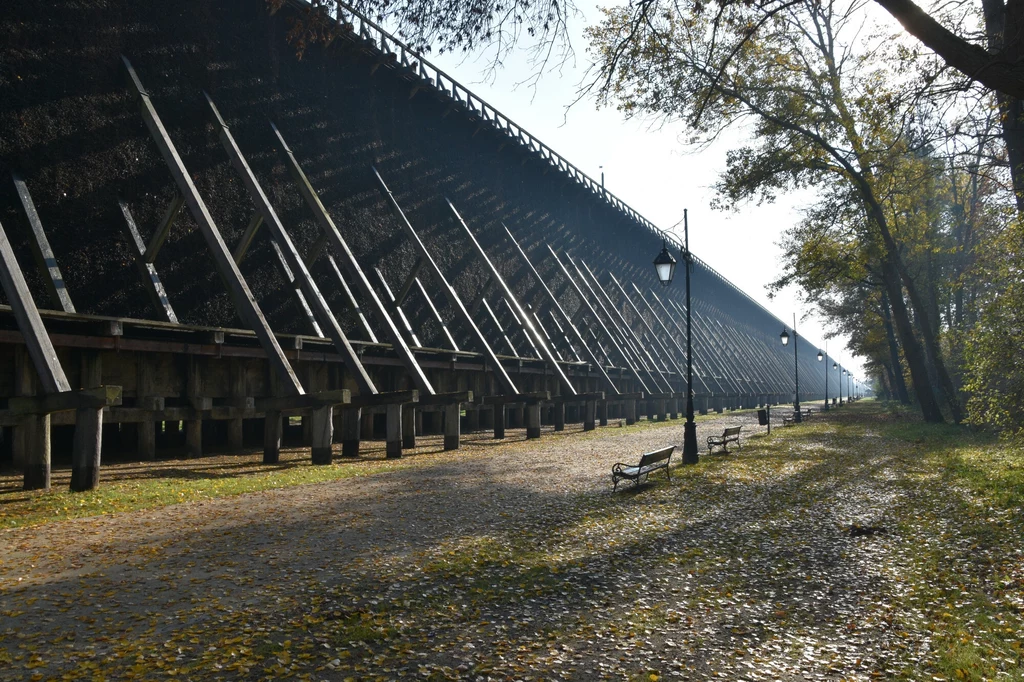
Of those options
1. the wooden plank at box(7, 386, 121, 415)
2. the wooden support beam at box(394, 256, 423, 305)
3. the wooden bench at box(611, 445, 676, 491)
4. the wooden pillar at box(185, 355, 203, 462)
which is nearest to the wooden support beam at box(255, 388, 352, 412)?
the wooden pillar at box(185, 355, 203, 462)

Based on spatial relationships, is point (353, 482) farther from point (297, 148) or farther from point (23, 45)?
point (297, 148)

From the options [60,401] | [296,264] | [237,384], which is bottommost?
[60,401]

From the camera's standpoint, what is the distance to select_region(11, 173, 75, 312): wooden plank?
16.9 metres

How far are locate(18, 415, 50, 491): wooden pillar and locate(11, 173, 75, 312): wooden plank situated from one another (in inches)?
218

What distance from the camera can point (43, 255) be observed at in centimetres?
1688

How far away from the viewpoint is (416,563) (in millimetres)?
8289

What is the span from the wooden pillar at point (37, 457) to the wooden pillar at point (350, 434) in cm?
810

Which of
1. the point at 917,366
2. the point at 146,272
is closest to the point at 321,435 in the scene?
the point at 146,272

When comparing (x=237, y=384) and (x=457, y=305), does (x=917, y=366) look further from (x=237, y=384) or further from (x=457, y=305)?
(x=237, y=384)

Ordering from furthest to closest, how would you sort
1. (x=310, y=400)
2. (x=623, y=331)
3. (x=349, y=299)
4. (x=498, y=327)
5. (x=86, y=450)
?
(x=623, y=331) < (x=498, y=327) < (x=349, y=299) < (x=310, y=400) < (x=86, y=450)

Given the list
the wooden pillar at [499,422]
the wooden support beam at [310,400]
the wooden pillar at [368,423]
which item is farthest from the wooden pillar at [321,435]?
the wooden pillar at [499,422]

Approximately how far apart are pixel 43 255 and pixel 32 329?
17.8ft

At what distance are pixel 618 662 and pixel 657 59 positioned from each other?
13081 mm

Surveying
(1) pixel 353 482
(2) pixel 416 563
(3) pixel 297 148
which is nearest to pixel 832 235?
(3) pixel 297 148
